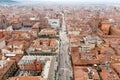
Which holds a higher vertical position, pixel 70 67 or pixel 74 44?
pixel 74 44

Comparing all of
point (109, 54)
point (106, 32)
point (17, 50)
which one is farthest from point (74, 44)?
point (106, 32)

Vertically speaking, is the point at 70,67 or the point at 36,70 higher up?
the point at 36,70

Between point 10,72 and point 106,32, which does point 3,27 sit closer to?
point 106,32

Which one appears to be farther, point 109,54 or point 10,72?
point 109,54

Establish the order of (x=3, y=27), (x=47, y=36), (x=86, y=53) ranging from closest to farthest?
(x=86, y=53)
(x=47, y=36)
(x=3, y=27)

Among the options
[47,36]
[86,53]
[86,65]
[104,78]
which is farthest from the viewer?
[47,36]

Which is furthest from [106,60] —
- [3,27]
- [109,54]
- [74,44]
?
[3,27]

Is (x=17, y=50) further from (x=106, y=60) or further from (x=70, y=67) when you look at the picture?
(x=106, y=60)

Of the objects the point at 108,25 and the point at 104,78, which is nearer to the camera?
the point at 104,78

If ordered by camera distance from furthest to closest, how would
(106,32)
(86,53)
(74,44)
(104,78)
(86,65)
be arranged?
(106,32) < (74,44) < (86,53) < (86,65) < (104,78)
